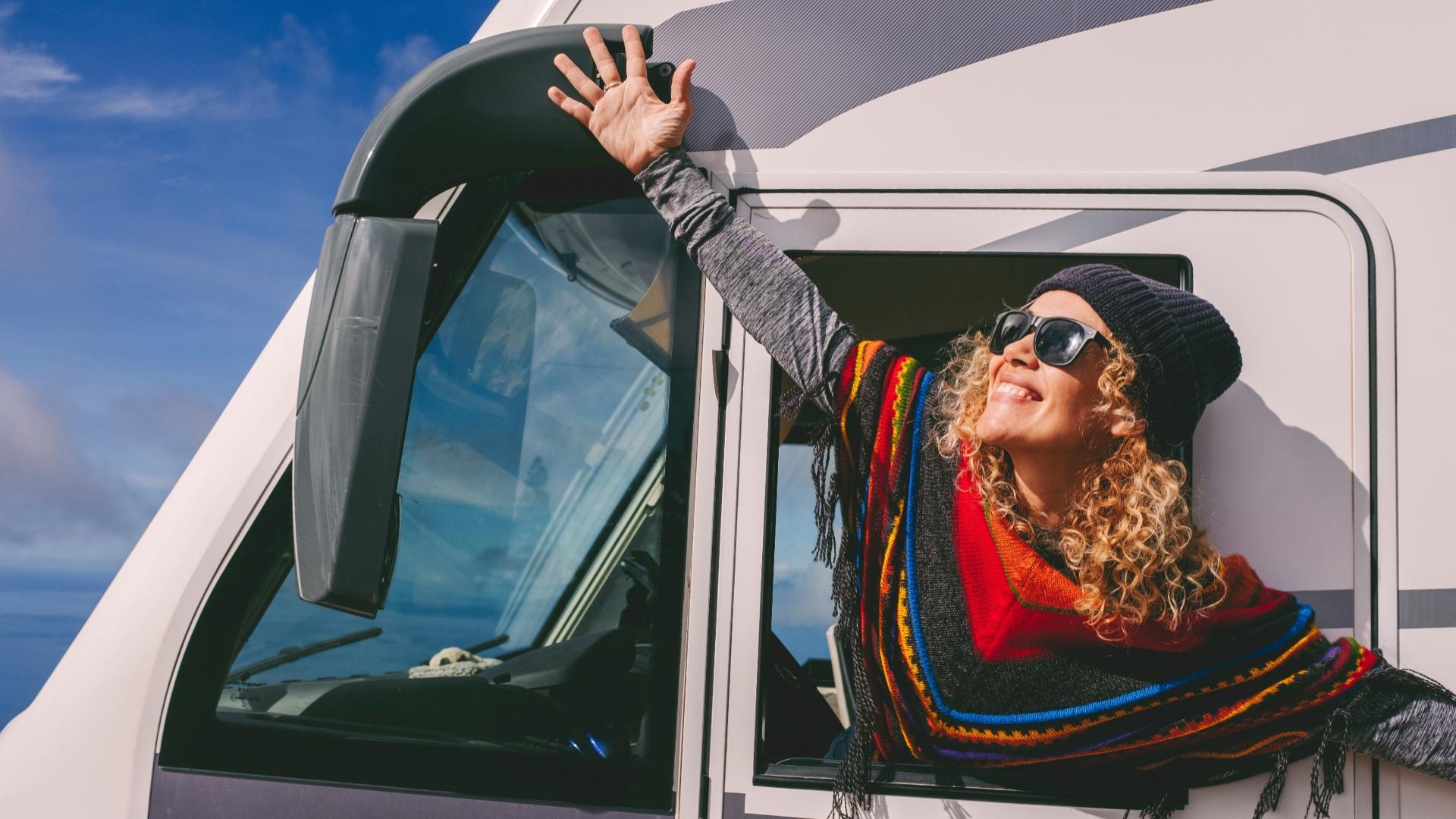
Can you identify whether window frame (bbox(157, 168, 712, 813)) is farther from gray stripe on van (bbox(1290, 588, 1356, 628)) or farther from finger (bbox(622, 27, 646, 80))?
gray stripe on van (bbox(1290, 588, 1356, 628))

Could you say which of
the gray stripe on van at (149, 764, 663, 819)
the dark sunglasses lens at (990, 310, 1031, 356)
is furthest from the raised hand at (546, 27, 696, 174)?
the gray stripe on van at (149, 764, 663, 819)

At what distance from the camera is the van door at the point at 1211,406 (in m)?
1.68

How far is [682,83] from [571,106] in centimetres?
20

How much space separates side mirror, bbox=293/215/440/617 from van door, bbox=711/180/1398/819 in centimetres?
57

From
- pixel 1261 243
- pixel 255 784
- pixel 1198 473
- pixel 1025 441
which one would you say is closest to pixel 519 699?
pixel 255 784

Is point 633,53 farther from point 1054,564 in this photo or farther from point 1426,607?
point 1426,607

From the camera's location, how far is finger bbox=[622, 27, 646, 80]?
1797 millimetres

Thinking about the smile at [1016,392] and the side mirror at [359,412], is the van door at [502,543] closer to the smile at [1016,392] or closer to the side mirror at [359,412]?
the side mirror at [359,412]

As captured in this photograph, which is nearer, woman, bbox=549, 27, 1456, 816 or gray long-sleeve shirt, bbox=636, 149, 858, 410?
woman, bbox=549, 27, 1456, 816

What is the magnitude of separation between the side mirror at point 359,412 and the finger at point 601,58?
451mm

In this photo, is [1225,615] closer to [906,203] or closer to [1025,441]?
[1025,441]

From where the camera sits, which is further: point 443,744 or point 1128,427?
point 443,744

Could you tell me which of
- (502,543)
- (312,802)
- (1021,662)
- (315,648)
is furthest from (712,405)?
(312,802)

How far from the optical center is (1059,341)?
1.61 meters
